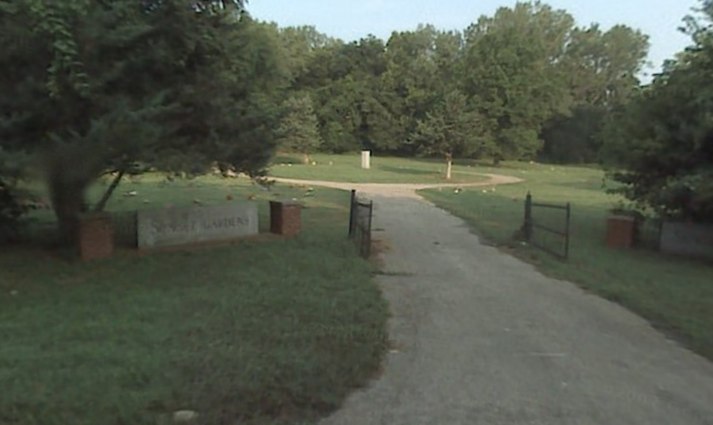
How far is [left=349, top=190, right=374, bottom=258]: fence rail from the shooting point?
38.1ft

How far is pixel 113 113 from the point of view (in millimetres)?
7297

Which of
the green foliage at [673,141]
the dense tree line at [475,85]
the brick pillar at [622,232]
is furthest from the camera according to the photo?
the dense tree line at [475,85]

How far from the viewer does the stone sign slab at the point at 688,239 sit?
47.2ft

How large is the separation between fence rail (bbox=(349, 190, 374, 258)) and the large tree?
3147 mm

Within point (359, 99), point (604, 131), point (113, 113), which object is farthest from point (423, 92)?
point (113, 113)

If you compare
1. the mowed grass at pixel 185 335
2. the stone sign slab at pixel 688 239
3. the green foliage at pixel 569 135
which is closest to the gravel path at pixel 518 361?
the mowed grass at pixel 185 335

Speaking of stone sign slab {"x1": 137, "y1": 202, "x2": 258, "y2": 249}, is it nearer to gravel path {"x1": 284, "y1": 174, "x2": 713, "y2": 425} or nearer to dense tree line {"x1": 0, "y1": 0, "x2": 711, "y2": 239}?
dense tree line {"x1": 0, "y1": 0, "x2": 711, "y2": 239}

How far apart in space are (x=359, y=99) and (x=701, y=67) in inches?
2205

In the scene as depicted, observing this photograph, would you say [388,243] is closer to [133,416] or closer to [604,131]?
[604,131]

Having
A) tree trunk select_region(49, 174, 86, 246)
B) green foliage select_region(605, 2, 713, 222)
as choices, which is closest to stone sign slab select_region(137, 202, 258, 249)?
tree trunk select_region(49, 174, 86, 246)

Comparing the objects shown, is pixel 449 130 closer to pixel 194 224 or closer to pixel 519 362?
pixel 194 224

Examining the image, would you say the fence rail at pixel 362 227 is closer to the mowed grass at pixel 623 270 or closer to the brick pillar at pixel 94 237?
the mowed grass at pixel 623 270

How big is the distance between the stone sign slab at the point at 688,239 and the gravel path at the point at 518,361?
547cm

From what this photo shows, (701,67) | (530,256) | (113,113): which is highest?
(701,67)
